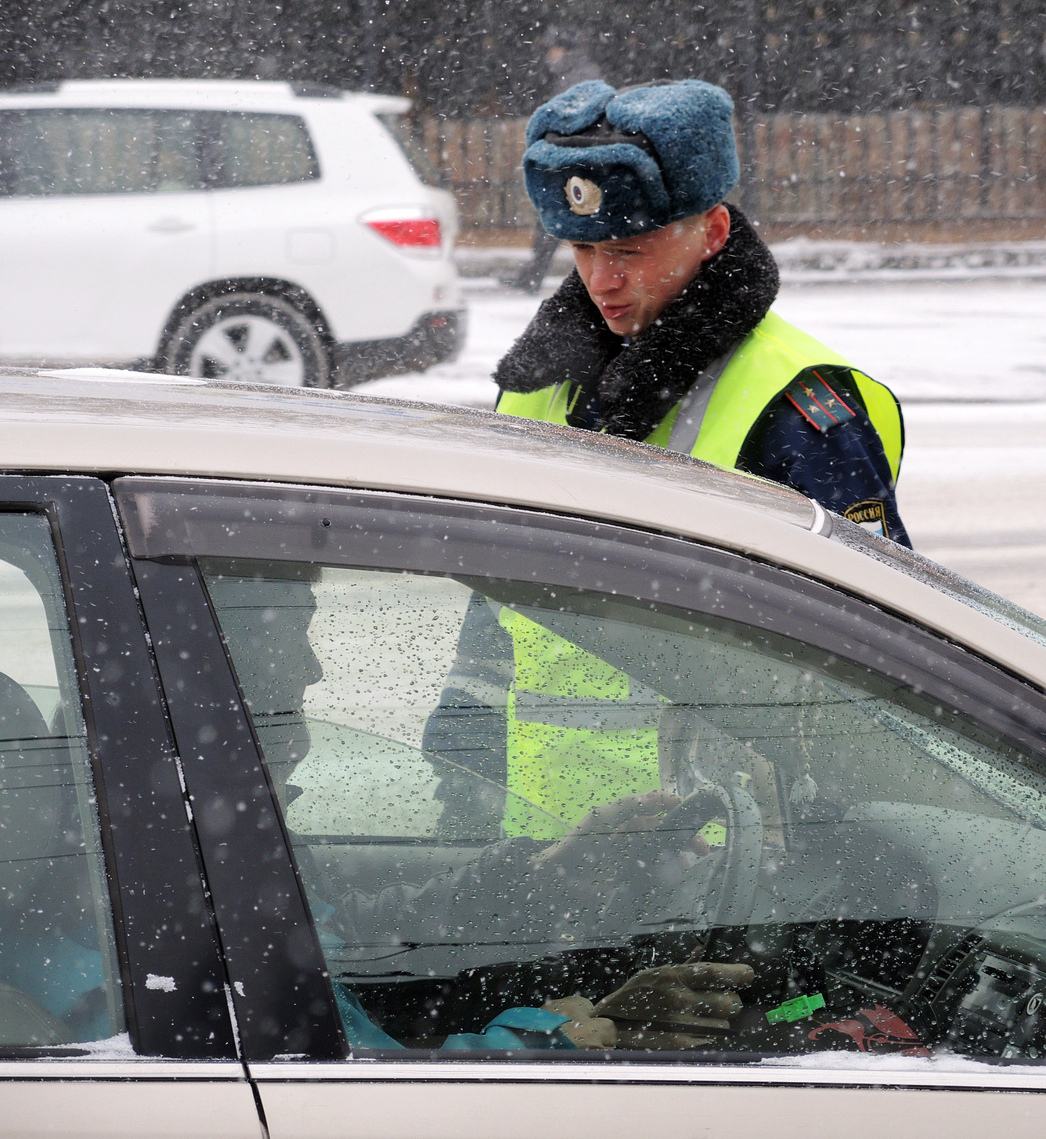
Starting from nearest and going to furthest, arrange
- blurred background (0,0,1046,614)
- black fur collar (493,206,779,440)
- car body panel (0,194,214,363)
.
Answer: black fur collar (493,206,779,440) → car body panel (0,194,214,363) → blurred background (0,0,1046,614)

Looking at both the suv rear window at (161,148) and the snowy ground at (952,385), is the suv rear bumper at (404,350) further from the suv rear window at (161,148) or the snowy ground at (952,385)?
the suv rear window at (161,148)

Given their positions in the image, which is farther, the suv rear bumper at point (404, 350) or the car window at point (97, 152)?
the suv rear bumper at point (404, 350)

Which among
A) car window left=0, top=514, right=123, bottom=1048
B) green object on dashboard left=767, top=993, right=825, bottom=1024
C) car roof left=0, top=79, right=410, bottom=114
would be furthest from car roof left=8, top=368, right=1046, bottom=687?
car roof left=0, top=79, right=410, bottom=114

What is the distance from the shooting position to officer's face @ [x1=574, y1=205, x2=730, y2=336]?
2.16 meters

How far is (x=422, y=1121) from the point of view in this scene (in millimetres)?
1152

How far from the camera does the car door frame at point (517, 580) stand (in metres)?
1.16

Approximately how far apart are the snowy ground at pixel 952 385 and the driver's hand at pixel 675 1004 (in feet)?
13.3

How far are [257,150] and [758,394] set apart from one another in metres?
7.06

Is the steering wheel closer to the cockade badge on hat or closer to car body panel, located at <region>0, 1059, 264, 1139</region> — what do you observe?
car body panel, located at <region>0, 1059, 264, 1139</region>

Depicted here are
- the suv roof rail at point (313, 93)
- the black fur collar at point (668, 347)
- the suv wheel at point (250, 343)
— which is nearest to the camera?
the black fur collar at point (668, 347)

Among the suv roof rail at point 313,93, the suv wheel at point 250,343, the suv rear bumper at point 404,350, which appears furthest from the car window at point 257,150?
the suv rear bumper at point 404,350

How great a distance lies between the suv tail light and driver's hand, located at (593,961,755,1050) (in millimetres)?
7373

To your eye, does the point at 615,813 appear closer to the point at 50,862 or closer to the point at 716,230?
the point at 50,862

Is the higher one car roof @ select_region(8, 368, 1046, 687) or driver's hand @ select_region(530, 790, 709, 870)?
Answer: car roof @ select_region(8, 368, 1046, 687)
